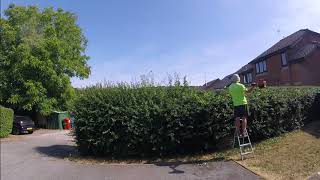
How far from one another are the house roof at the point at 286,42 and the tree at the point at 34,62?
21.8 m

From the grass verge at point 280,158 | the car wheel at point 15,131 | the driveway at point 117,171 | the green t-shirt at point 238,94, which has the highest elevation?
the green t-shirt at point 238,94

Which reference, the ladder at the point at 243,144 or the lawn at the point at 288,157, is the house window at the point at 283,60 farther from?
the ladder at the point at 243,144

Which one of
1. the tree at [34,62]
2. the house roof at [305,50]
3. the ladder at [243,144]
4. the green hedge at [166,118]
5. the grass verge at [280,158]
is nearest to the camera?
the grass verge at [280,158]

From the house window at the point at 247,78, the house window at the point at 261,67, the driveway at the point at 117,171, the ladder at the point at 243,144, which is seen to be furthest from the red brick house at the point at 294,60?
the driveway at the point at 117,171

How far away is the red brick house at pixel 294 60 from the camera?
43.2m

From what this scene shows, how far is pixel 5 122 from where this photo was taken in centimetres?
2700

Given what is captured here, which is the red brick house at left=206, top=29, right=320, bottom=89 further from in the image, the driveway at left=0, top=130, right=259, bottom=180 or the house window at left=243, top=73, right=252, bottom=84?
the driveway at left=0, top=130, right=259, bottom=180

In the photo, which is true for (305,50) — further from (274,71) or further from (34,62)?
(34,62)

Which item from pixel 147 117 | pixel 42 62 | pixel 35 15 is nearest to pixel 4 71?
pixel 42 62

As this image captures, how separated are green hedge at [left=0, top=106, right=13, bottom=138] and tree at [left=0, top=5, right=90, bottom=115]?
5538mm

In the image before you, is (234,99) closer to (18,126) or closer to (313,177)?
(313,177)

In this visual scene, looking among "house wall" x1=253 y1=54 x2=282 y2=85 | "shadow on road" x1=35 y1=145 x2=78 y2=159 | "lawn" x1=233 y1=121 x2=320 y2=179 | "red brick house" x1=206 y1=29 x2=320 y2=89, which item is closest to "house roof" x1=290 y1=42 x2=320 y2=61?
"red brick house" x1=206 y1=29 x2=320 y2=89

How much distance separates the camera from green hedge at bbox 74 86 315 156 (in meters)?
12.2

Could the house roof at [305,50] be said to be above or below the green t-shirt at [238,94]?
above
